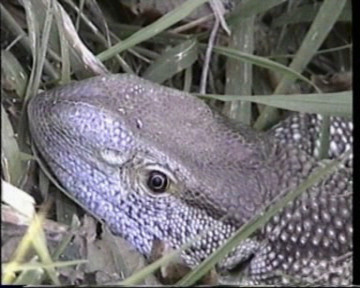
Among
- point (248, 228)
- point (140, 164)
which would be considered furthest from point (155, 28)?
point (248, 228)

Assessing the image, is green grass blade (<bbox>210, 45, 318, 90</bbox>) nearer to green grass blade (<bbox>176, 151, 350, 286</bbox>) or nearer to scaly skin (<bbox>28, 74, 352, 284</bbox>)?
scaly skin (<bbox>28, 74, 352, 284</bbox>)

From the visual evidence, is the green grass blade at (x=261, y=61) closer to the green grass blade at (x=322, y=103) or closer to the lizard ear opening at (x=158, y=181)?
the green grass blade at (x=322, y=103)

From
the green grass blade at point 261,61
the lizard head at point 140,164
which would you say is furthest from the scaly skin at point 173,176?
the green grass blade at point 261,61

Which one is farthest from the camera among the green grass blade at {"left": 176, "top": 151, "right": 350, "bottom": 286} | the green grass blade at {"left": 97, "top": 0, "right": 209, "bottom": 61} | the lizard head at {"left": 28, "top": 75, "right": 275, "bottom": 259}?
the green grass blade at {"left": 97, "top": 0, "right": 209, "bottom": 61}

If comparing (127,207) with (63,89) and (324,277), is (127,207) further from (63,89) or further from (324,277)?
(324,277)

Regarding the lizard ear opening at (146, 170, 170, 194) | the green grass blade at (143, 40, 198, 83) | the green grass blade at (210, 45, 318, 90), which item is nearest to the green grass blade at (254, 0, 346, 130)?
the green grass blade at (210, 45, 318, 90)

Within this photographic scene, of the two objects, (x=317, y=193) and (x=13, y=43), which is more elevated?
(x=13, y=43)

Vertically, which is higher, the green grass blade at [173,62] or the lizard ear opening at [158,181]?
the green grass blade at [173,62]
